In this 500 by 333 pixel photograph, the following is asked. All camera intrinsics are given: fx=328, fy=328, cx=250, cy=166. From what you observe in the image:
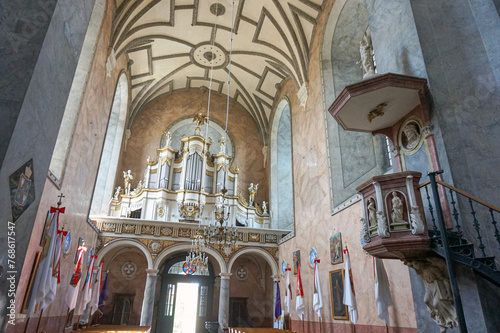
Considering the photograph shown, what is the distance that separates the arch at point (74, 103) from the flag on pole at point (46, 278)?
1.58 metres

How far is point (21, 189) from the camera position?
9.41 ft

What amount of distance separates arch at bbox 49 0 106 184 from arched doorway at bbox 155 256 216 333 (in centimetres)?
852

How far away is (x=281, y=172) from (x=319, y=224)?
5.44 m

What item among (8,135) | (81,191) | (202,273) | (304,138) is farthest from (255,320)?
(8,135)

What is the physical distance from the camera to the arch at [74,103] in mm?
7785

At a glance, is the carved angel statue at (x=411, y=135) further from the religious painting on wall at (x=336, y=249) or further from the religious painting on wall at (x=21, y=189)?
the religious painting on wall at (x=21, y=189)

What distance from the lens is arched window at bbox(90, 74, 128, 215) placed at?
13836 millimetres

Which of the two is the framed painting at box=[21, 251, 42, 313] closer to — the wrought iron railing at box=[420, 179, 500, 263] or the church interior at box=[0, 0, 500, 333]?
the church interior at box=[0, 0, 500, 333]

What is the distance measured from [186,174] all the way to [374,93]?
11142 mm

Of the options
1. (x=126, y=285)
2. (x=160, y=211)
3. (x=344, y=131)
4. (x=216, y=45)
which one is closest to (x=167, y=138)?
(x=160, y=211)

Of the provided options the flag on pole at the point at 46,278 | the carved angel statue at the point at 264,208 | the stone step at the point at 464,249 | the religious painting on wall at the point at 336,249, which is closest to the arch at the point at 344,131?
the religious painting on wall at the point at 336,249

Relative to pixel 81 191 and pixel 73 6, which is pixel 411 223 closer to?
pixel 73 6

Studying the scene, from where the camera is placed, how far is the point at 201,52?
1465 centimetres

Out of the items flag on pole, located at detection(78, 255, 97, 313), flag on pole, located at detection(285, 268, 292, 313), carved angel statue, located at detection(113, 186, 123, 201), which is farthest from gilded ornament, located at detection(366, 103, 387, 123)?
carved angel statue, located at detection(113, 186, 123, 201)
